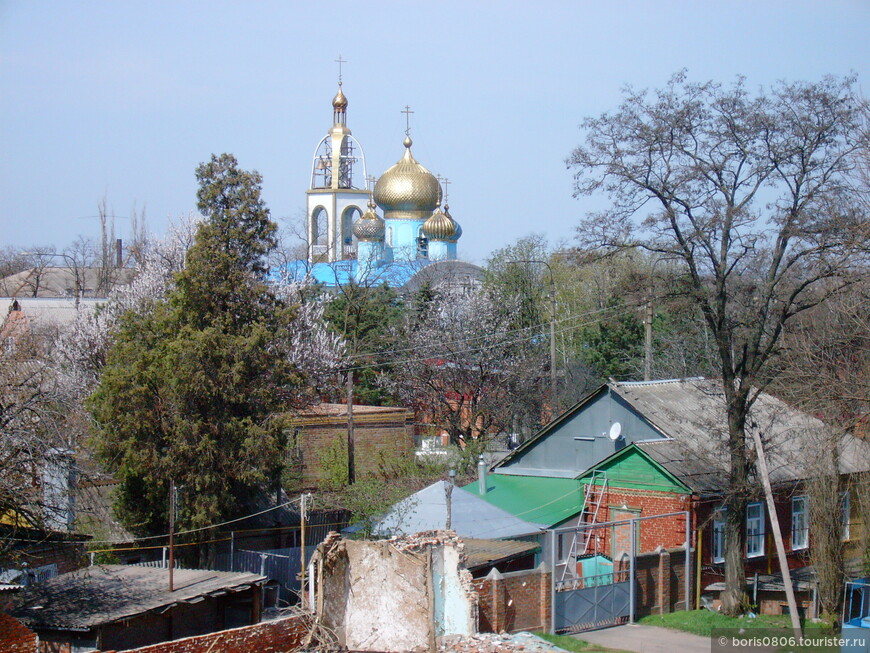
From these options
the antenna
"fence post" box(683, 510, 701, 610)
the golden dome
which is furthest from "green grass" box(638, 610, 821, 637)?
the golden dome

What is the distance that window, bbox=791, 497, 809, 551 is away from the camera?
72.3 feet

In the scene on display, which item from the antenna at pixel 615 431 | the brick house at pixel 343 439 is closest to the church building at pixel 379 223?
the brick house at pixel 343 439

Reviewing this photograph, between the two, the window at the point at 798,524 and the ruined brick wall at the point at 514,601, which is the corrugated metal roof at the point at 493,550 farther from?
the window at the point at 798,524

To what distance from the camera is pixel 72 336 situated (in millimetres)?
33406

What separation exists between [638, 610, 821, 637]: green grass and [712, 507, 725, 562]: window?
1.97 m

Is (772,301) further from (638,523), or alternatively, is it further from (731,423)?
(638,523)

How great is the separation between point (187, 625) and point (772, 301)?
11.9 m

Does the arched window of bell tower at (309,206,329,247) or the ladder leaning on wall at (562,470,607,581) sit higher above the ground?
the arched window of bell tower at (309,206,329,247)

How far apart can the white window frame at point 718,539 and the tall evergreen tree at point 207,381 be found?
9107 millimetres

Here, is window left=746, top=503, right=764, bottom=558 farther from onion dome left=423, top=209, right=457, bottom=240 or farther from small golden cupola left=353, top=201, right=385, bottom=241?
small golden cupola left=353, top=201, right=385, bottom=241

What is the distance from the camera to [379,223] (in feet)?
208

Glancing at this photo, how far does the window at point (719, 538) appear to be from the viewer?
20484 millimetres

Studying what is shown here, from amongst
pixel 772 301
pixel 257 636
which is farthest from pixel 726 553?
pixel 257 636

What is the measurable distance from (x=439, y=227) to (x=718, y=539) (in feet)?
141
